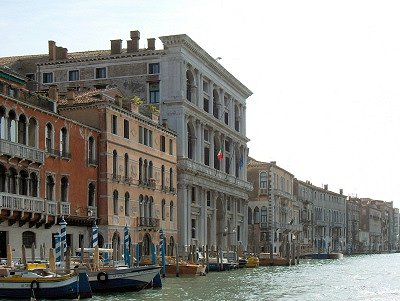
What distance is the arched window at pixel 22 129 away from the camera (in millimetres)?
31234

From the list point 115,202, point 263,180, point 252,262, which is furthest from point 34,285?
point 263,180

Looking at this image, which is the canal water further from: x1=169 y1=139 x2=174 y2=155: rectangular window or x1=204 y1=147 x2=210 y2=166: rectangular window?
x1=204 y1=147 x2=210 y2=166: rectangular window

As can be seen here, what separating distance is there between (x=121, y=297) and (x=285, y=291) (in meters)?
7.55

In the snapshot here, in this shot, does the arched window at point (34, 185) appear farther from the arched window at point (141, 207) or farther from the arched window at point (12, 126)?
the arched window at point (141, 207)

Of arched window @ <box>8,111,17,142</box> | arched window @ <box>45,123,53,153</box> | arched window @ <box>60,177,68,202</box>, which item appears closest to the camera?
arched window @ <box>8,111,17,142</box>

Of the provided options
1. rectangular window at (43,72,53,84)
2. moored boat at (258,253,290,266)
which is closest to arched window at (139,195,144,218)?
rectangular window at (43,72,53,84)

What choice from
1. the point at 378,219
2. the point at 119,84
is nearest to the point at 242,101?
the point at 119,84

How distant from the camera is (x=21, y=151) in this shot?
30.6 metres

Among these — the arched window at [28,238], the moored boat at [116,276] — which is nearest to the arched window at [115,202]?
the arched window at [28,238]

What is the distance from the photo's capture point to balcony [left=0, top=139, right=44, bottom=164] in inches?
1168

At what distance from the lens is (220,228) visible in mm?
56875

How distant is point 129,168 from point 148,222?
3.43 m

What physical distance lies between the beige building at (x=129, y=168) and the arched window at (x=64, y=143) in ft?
7.34

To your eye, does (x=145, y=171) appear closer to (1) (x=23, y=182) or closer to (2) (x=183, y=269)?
(2) (x=183, y=269)
